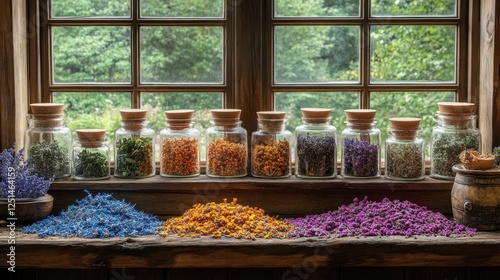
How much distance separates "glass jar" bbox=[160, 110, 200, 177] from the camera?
2781 millimetres

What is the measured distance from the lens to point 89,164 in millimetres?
2764

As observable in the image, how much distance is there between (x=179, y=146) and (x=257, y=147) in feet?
1.02

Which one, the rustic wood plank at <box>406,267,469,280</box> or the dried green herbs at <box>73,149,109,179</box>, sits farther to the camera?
the dried green herbs at <box>73,149,109,179</box>

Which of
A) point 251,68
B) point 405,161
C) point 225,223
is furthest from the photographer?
point 251,68

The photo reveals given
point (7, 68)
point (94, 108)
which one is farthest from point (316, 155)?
point (7, 68)

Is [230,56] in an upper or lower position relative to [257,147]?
upper

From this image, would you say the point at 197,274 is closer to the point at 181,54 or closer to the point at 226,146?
the point at 226,146

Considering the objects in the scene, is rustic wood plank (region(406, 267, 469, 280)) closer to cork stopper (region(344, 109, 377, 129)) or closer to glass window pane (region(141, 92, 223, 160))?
cork stopper (region(344, 109, 377, 129))

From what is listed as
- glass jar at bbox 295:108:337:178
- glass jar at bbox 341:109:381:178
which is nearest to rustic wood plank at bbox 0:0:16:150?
glass jar at bbox 295:108:337:178

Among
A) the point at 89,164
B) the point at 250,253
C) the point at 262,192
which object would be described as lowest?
the point at 250,253

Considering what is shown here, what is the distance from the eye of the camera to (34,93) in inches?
114

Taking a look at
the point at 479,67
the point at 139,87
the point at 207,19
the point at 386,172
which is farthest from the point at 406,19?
the point at 139,87

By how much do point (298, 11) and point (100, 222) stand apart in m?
1.18

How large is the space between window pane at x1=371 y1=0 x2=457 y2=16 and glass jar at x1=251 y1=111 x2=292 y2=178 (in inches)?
24.1
